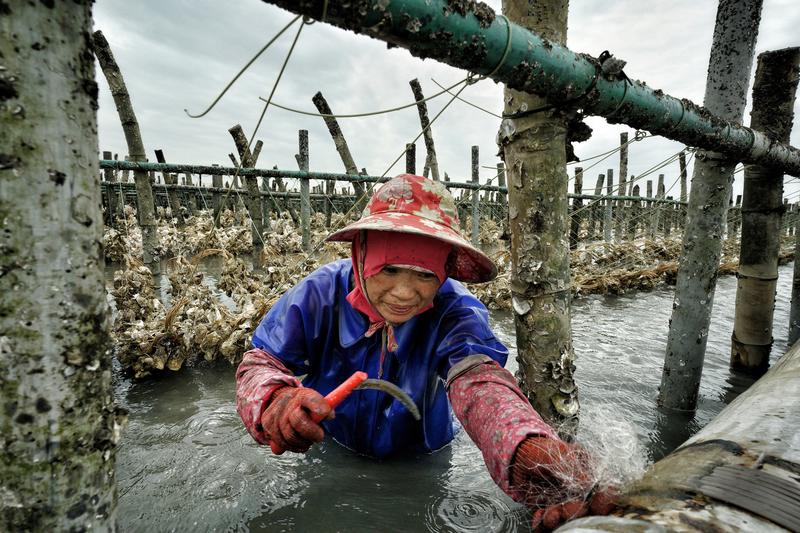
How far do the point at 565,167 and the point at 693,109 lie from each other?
0.92 m

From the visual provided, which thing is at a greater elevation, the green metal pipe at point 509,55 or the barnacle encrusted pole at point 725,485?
the green metal pipe at point 509,55

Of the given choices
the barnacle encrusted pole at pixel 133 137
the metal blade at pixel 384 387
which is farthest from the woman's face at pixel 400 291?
the barnacle encrusted pole at pixel 133 137

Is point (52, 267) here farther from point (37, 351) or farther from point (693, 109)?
point (693, 109)

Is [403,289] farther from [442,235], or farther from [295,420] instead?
[295,420]

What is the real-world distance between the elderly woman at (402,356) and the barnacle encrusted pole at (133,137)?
489 centimetres

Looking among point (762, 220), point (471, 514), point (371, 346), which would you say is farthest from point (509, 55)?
point (762, 220)

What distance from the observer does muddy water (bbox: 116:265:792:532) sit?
2.10 m

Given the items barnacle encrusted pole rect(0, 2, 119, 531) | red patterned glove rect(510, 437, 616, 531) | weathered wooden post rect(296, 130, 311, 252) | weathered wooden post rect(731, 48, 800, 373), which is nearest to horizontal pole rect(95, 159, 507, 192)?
weathered wooden post rect(296, 130, 311, 252)

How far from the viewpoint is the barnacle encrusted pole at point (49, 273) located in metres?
0.60

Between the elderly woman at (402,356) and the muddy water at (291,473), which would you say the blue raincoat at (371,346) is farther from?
the muddy water at (291,473)

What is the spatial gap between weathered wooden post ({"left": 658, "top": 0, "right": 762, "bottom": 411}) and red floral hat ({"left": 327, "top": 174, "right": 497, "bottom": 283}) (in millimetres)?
1858

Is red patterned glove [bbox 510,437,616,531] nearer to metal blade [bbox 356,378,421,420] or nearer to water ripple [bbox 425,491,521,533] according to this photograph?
metal blade [bbox 356,378,421,420]

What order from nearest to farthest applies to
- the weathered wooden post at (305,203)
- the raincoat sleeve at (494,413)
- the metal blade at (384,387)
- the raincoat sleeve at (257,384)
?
the raincoat sleeve at (494,413)
the metal blade at (384,387)
the raincoat sleeve at (257,384)
the weathered wooden post at (305,203)

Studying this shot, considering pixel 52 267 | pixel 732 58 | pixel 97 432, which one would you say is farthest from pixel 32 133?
pixel 732 58
